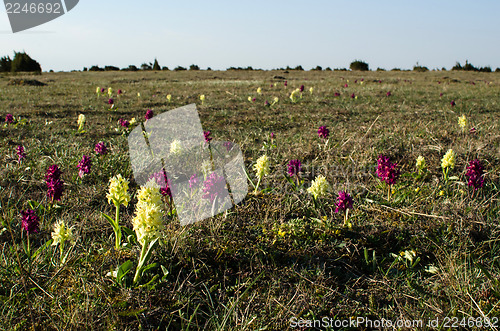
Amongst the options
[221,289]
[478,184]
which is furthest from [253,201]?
[478,184]

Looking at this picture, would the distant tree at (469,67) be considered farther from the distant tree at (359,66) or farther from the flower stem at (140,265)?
the flower stem at (140,265)

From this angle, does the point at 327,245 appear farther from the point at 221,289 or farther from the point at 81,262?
the point at 81,262

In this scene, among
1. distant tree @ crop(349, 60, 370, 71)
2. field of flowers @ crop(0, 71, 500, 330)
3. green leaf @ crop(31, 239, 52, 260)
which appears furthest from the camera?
distant tree @ crop(349, 60, 370, 71)

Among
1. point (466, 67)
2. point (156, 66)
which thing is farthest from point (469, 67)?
point (156, 66)

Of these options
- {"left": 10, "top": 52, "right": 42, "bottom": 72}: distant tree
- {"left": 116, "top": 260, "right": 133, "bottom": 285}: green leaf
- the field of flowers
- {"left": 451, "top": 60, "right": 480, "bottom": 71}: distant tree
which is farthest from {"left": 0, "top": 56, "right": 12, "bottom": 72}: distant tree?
{"left": 451, "top": 60, "right": 480, "bottom": 71}: distant tree

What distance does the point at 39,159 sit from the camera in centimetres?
457

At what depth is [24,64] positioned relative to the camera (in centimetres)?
2856

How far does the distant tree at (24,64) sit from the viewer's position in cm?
2777

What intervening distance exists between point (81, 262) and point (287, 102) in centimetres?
873

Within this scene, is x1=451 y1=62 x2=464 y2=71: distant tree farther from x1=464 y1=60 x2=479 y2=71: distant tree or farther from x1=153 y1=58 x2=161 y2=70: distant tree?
x1=153 y1=58 x2=161 y2=70: distant tree

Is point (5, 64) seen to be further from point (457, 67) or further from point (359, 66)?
point (457, 67)

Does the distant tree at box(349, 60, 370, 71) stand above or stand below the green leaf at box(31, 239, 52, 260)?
below

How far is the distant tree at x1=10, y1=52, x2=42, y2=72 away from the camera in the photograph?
2777cm

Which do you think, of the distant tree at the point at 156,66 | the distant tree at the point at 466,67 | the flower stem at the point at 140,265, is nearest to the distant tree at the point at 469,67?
the distant tree at the point at 466,67
